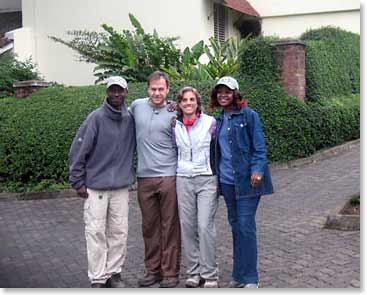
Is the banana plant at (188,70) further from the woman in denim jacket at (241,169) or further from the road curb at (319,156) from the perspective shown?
the woman in denim jacket at (241,169)

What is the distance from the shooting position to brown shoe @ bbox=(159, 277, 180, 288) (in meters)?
4.92

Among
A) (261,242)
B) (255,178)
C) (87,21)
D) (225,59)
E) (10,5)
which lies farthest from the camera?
(10,5)

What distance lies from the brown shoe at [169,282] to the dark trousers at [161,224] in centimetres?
3

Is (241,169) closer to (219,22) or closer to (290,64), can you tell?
(290,64)

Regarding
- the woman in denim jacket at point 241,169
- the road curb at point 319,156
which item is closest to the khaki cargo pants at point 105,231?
the woman in denim jacket at point 241,169

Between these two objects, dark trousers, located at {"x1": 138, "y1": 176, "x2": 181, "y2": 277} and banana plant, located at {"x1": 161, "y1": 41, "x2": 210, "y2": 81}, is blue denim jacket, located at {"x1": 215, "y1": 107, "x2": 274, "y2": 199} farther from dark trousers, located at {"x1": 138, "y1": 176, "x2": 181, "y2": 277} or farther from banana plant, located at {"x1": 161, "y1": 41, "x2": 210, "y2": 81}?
banana plant, located at {"x1": 161, "y1": 41, "x2": 210, "y2": 81}

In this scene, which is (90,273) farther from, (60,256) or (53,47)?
(53,47)

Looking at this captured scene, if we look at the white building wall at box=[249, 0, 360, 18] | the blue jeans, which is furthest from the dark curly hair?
the white building wall at box=[249, 0, 360, 18]

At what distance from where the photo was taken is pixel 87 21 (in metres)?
15.6

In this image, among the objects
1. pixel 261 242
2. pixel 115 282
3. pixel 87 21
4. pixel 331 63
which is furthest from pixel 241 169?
pixel 87 21

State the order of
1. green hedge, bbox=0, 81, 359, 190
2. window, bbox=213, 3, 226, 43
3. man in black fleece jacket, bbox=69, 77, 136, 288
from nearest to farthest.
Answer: man in black fleece jacket, bbox=69, 77, 136, 288 < green hedge, bbox=0, 81, 359, 190 < window, bbox=213, 3, 226, 43

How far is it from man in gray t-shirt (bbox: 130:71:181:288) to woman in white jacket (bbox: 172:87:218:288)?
3.9 inches

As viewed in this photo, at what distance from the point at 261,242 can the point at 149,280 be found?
1.70 metres

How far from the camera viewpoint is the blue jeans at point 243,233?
4.72 m
